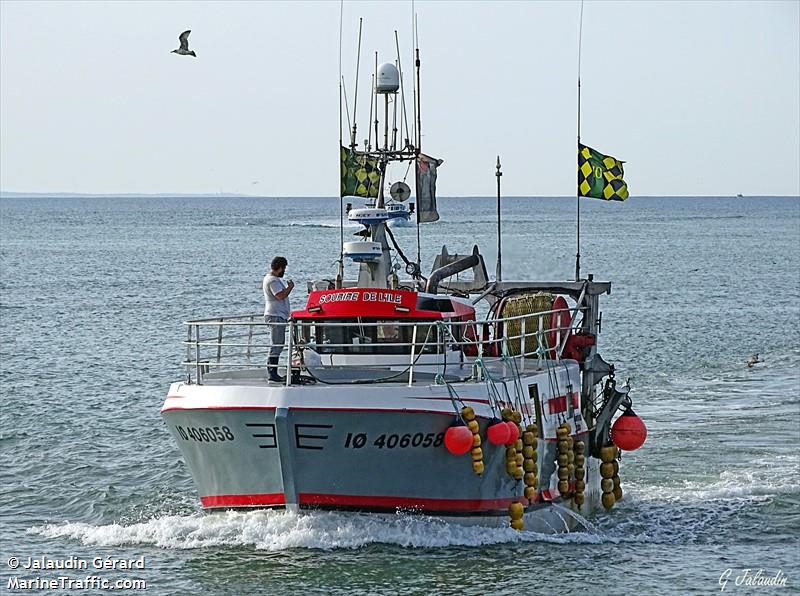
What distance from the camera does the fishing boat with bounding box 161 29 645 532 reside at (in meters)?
17.6

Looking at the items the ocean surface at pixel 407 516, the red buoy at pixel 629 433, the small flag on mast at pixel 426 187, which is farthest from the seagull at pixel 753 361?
the small flag on mast at pixel 426 187

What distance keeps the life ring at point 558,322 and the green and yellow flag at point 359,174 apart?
328 centimetres

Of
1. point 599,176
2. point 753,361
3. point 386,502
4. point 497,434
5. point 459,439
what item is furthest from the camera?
point 753,361

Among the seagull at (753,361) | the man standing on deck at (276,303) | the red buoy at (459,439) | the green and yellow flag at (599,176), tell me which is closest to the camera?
the red buoy at (459,439)

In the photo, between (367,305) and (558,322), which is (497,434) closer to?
(367,305)

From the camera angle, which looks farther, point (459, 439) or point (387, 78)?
point (387, 78)

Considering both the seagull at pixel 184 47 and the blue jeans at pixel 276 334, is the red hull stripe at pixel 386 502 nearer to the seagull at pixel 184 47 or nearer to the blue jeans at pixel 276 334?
the blue jeans at pixel 276 334

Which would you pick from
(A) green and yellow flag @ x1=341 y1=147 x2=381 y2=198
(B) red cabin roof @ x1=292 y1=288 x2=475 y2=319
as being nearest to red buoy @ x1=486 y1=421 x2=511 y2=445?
(B) red cabin roof @ x1=292 y1=288 x2=475 y2=319

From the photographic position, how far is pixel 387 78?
70.3ft

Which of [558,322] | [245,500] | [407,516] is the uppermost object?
[558,322]

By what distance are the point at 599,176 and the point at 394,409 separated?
315 inches

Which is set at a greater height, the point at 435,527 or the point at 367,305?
the point at 367,305

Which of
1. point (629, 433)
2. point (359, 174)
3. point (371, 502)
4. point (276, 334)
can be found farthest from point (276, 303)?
point (629, 433)

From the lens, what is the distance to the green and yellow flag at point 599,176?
2361 cm
